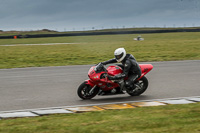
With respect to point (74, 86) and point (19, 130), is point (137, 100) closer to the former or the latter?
point (74, 86)

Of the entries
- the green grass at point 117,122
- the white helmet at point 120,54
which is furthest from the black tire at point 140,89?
the green grass at point 117,122

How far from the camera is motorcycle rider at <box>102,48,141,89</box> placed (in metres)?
8.96

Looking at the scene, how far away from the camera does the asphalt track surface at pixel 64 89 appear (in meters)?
8.95

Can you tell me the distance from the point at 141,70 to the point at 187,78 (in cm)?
366

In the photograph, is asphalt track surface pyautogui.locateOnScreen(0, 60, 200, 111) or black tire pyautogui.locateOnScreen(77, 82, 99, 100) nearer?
asphalt track surface pyautogui.locateOnScreen(0, 60, 200, 111)

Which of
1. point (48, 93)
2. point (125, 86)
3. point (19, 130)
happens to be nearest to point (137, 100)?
point (125, 86)

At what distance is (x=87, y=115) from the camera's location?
23.6 ft

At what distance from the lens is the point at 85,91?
9.15 meters

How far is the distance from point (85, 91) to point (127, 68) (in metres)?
1.28

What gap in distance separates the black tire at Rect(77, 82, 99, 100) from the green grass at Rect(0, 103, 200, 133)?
1.66 meters

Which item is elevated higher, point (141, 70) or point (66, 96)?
point (141, 70)

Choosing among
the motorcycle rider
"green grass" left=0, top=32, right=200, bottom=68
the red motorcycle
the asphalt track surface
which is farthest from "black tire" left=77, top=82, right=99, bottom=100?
"green grass" left=0, top=32, right=200, bottom=68

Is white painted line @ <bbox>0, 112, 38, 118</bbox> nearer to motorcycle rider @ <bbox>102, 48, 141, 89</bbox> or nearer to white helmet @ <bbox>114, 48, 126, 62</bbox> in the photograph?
motorcycle rider @ <bbox>102, 48, 141, 89</bbox>

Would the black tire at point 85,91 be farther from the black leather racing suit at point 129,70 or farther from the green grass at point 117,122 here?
the green grass at point 117,122
